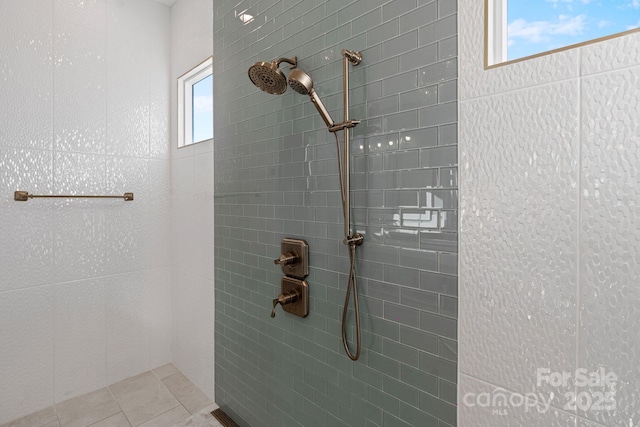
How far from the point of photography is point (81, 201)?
2186 millimetres

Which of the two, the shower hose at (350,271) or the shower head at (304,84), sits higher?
the shower head at (304,84)

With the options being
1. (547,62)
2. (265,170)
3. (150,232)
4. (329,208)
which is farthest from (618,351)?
(150,232)

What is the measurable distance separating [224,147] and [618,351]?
1.86 meters

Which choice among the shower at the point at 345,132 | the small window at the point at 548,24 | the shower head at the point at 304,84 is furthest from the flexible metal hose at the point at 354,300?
the small window at the point at 548,24

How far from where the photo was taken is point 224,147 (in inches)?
78.2

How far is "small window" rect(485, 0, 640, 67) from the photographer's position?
0.81m

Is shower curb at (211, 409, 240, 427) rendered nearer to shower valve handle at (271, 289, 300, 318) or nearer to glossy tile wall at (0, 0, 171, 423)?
glossy tile wall at (0, 0, 171, 423)

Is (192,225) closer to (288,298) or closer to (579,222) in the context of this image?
(288,298)

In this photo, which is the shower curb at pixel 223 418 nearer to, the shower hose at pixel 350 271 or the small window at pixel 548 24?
the shower hose at pixel 350 271

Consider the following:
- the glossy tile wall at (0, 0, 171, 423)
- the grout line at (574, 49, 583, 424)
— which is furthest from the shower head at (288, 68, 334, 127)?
the glossy tile wall at (0, 0, 171, 423)

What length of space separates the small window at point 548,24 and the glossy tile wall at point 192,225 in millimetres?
1654

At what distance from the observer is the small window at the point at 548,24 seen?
2.64 ft

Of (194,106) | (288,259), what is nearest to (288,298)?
(288,259)

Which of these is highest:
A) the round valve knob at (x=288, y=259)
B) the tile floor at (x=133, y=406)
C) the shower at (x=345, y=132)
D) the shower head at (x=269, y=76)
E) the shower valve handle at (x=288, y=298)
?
the shower head at (x=269, y=76)
